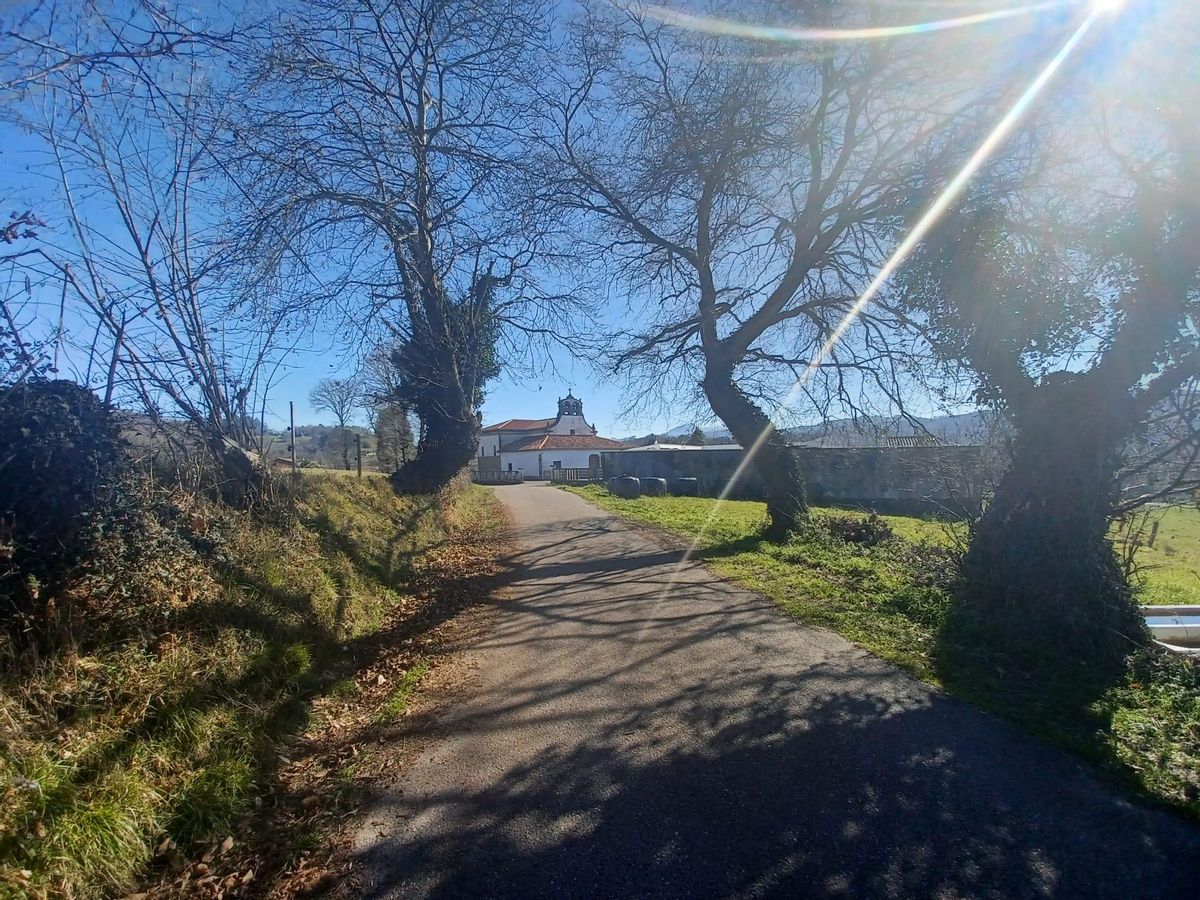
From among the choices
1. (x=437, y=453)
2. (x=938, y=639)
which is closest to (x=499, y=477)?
(x=437, y=453)

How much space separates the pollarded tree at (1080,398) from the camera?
5.11 meters

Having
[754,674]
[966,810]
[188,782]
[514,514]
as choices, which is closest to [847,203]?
[754,674]

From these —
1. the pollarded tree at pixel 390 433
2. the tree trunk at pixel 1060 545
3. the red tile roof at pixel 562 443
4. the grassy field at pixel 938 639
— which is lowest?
the grassy field at pixel 938 639

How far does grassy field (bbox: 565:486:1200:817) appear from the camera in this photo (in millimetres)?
3527

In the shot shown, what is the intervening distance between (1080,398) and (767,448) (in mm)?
7787

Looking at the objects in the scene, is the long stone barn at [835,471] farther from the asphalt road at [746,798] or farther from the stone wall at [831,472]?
the asphalt road at [746,798]

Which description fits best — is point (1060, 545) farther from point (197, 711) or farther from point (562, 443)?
point (562, 443)

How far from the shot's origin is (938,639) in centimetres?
566

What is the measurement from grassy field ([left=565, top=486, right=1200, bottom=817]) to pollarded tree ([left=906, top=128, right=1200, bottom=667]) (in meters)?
0.52

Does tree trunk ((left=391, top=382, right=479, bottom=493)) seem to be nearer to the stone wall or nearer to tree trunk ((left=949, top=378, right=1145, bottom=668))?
the stone wall

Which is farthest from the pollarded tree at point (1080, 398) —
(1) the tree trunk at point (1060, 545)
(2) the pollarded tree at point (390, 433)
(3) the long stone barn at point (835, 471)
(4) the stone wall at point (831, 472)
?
(2) the pollarded tree at point (390, 433)

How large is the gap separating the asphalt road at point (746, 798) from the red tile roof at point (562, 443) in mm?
56362

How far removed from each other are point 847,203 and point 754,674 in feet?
31.3

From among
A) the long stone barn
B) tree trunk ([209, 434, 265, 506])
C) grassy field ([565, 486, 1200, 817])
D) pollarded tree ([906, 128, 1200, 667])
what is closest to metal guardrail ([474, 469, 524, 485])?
the long stone barn
